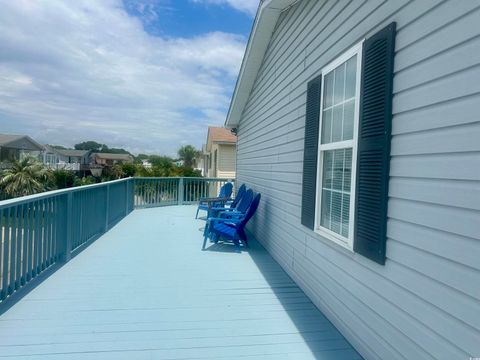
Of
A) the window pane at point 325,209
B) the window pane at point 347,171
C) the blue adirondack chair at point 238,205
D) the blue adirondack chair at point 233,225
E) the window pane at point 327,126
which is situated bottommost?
the blue adirondack chair at point 233,225

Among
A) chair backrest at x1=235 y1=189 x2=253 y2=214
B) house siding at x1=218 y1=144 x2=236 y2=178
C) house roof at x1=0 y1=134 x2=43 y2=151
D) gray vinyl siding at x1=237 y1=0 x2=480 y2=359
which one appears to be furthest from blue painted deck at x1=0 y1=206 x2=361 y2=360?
house roof at x1=0 y1=134 x2=43 y2=151

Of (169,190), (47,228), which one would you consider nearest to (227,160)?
(169,190)

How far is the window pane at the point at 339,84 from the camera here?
2751 millimetres

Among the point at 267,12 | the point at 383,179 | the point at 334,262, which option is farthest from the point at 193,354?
the point at 267,12

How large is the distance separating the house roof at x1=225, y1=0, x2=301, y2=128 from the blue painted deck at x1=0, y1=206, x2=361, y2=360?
12.5 feet

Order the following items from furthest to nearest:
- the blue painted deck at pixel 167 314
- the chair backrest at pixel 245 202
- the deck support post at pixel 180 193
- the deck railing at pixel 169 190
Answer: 1. the deck support post at pixel 180 193
2. the deck railing at pixel 169 190
3. the chair backrest at pixel 245 202
4. the blue painted deck at pixel 167 314

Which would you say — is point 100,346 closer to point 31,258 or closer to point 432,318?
point 31,258

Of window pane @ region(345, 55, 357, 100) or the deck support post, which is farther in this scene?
the deck support post

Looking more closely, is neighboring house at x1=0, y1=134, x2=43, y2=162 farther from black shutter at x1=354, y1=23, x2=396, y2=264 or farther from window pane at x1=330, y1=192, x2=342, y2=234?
black shutter at x1=354, y1=23, x2=396, y2=264

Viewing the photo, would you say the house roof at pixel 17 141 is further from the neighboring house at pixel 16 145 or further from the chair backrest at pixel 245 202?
the chair backrest at pixel 245 202

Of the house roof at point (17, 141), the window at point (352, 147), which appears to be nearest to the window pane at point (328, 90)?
the window at point (352, 147)

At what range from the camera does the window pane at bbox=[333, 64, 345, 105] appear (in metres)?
2.75

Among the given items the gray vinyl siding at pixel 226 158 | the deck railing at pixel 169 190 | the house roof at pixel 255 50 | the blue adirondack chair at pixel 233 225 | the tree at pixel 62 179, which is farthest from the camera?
the tree at pixel 62 179

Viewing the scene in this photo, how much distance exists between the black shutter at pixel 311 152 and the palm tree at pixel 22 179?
15951mm
